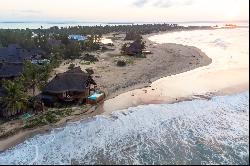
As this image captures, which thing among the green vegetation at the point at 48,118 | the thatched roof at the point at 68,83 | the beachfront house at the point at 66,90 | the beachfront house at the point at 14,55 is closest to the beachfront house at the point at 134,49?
the beachfront house at the point at 14,55

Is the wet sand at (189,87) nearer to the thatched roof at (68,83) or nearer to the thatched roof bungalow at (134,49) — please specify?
the thatched roof at (68,83)

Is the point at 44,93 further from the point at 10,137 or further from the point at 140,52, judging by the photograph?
the point at 140,52

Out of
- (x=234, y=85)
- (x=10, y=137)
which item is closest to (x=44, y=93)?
(x=10, y=137)

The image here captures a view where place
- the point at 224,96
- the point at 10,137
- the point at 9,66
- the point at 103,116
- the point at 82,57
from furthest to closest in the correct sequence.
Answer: the point at 82,57 → the point at 9,66 → the point at 224,96 → the point at 103,116 → the point at 10,137

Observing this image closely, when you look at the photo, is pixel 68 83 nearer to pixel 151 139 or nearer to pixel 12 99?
pixel 12 99

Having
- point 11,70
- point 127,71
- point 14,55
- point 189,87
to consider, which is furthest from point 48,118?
point 14,55

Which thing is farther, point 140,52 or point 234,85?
point 140,52

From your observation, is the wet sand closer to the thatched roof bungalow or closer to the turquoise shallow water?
the turquoise shallow water

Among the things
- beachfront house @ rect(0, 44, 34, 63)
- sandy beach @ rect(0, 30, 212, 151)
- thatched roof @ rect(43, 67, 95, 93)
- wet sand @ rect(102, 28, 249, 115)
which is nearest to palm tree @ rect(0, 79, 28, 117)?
sandy beach @ rect(0, 30, 212, 151)
